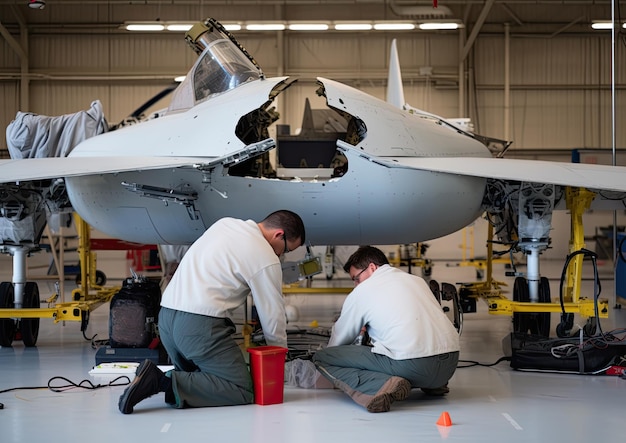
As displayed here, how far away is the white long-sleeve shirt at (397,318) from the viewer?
16.1 feet

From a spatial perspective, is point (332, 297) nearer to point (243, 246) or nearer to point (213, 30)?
point (213, 30)

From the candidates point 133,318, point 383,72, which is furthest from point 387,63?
point 133,318

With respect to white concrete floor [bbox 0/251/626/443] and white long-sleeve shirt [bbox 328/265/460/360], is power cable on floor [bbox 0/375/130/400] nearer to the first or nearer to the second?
white concrete floor [bbox 0/251/626/443]

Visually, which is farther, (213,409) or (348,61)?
(348,61)

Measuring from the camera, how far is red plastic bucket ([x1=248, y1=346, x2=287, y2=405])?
4.94m

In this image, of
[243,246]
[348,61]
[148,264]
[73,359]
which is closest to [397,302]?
[243,246]

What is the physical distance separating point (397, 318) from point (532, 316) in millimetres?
3293

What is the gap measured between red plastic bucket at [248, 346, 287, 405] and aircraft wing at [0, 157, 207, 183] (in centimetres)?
188

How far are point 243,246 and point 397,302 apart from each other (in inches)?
39.1

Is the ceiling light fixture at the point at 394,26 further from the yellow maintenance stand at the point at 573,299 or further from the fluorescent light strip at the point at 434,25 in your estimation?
the yellow maintenance stand at the point at 573,299

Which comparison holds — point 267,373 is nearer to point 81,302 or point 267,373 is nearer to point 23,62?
point 81,302

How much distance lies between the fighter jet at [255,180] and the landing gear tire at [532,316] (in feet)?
0.28

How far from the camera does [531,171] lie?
246 inches

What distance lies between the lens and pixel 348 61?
24.2 meters
